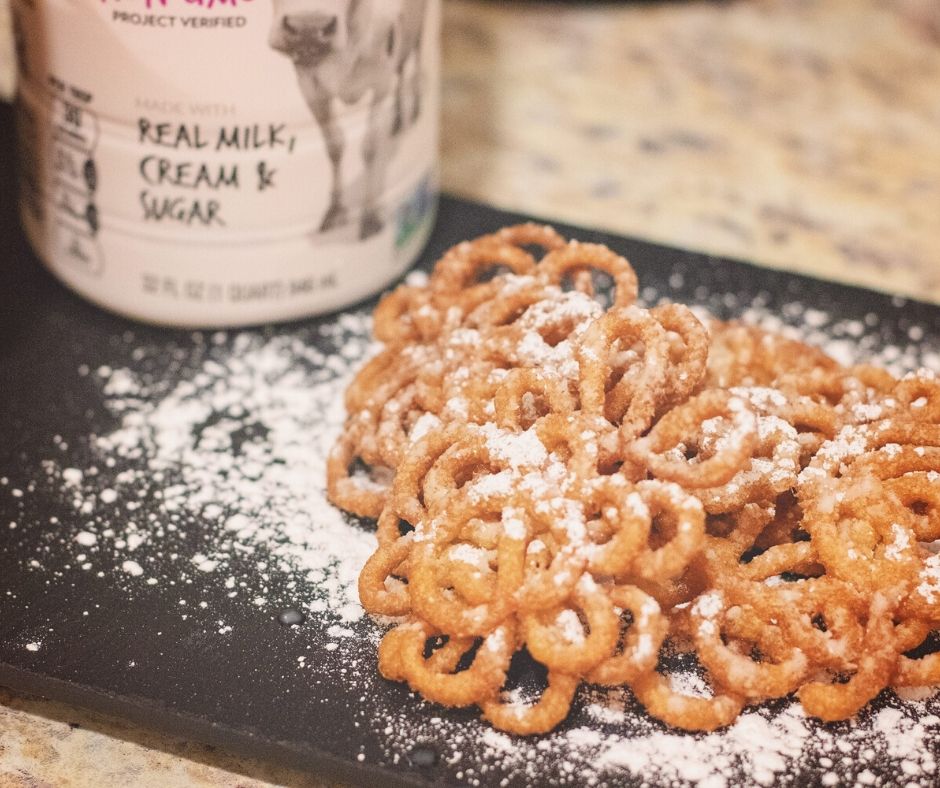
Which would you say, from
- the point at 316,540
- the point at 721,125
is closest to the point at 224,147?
the point at 316,540

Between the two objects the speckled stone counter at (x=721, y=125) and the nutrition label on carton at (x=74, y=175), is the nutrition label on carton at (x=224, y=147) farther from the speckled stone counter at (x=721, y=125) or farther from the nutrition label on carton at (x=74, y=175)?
the speckled stone counter at (x=721, y=125)

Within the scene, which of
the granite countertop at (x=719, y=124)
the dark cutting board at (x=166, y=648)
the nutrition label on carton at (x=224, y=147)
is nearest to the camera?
the dark cutting board at (x=166, y=648)

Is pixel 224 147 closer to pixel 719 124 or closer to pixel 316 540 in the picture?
pixel 316 540

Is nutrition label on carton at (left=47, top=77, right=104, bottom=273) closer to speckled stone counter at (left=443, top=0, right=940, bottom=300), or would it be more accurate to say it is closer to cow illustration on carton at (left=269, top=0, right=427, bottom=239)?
cow illustration on carton at (left=269, top=0, right=427, bottom=239)

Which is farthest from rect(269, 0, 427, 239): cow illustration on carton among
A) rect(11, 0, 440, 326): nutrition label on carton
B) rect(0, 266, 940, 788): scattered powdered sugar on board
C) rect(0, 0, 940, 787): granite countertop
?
rect(0, 0, 940, 787): granite countertop

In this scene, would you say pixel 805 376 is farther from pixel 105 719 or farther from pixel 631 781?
pixel 105 719

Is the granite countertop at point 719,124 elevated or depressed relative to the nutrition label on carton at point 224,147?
depressed

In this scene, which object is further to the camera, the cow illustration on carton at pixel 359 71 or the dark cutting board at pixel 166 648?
the cow illustration on carton at pixel 359 71

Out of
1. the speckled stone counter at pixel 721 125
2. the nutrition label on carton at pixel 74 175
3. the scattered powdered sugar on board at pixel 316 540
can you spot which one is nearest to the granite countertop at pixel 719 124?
the speckled stone counter at pixel 721 125
